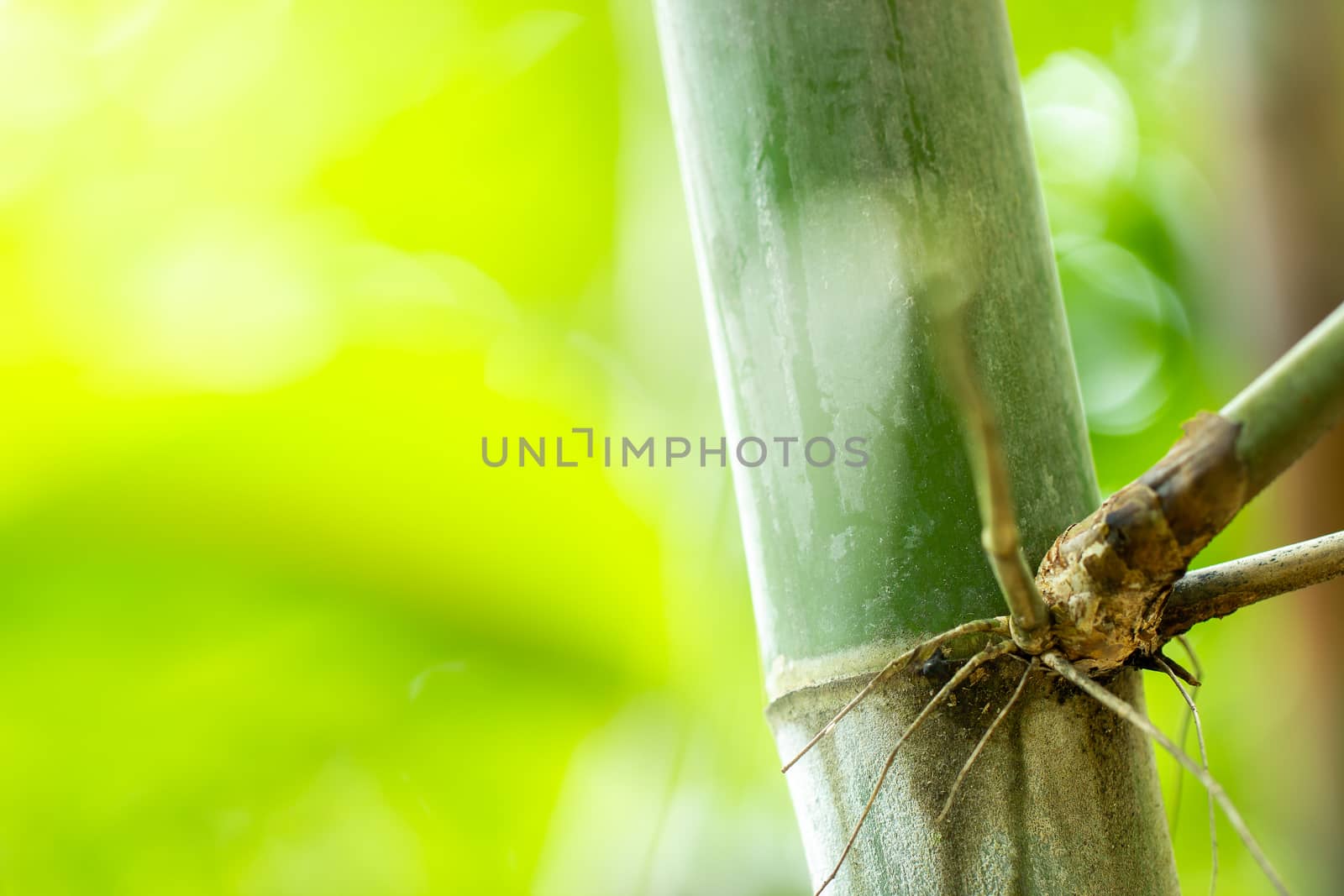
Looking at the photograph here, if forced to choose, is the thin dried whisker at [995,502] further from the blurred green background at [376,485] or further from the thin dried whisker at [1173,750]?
the blurred green background at [376,485]

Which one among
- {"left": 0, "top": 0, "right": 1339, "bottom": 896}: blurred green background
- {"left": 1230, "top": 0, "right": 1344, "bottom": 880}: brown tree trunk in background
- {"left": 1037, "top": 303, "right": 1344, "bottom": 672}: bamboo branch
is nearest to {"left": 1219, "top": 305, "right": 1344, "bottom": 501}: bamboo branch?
{"left": 1037, "top": 303, "right": 1344, "bottom": 672}: bamboo branch

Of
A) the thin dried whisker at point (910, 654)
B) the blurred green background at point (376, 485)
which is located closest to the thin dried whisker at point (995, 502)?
the thin dried whisker at point (910, 654)

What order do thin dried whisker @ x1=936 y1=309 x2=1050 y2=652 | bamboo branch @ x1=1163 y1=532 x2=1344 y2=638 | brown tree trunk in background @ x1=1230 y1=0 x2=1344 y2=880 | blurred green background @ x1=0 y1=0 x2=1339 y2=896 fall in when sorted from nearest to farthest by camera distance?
thin dried whisker @ x1=936 y1=309 x2=1050 y2=652 → bamboo branch @ x1=1163 y1=532 x2=1344 y2=638 → brown tree trunk in background @ x1=1230 y1=0 x2=1344 y2=880 → blurred green background @ x1=0 y1=0 x2=1339 y2=896

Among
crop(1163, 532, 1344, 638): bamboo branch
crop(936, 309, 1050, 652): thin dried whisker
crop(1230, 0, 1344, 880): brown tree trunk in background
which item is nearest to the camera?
crop(936, 309, 1050, 652): thin dried whisker

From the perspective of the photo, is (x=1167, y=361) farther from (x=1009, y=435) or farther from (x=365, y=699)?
(x=1009, y=435)

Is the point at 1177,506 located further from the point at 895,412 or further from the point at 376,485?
the point at 376,485

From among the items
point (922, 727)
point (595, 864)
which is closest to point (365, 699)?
point (595, 864)

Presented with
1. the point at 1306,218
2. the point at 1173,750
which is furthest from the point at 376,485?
the point at 1173,750

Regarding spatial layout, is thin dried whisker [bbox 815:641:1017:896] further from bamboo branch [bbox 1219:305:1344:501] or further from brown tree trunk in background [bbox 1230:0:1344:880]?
brown tree trunk in background [bbox 1230:0:1344:880]
